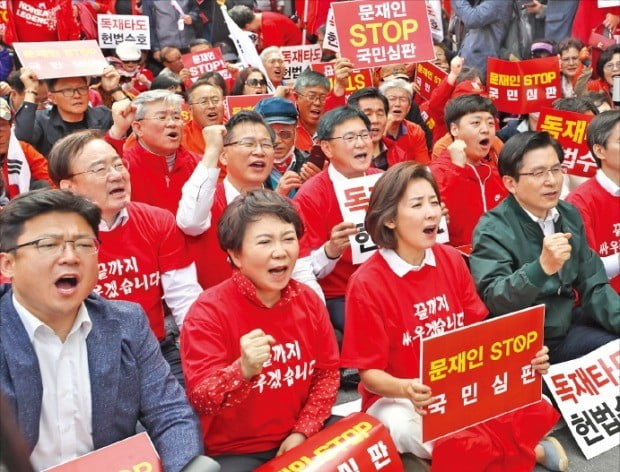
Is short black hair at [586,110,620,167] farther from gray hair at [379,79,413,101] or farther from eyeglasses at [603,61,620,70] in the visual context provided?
eyeglasses at [603,61,620,70]

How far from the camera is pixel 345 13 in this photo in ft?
20.9

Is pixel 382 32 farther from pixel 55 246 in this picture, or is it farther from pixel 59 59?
pixel 55 246

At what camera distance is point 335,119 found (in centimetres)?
461

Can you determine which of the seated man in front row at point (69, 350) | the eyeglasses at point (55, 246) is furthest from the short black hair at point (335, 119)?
the eyeglasses at point (55, 246)

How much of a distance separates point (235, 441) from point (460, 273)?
Answer: 3.82ft

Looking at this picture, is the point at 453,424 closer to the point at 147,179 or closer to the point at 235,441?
the point at 235,441

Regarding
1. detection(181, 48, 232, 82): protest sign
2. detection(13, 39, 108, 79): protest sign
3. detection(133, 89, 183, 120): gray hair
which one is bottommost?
detection(133, 89, 183, 120): gray hair

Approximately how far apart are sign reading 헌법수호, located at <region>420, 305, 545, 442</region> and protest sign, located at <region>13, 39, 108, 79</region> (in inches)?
159

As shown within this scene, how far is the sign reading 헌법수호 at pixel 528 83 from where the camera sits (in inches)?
277

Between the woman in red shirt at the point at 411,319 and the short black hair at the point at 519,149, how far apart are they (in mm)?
742

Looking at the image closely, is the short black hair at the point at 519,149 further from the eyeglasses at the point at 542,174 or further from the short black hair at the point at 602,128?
the short black hair at the point at 602,128

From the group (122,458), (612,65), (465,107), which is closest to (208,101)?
(465,107)

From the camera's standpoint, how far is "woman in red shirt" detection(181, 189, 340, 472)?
300 centimetres

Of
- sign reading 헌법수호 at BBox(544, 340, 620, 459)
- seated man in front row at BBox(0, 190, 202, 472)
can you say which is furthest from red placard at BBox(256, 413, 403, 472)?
sign reading 헌법수호 at BBox(544, 340, 620, 459)
